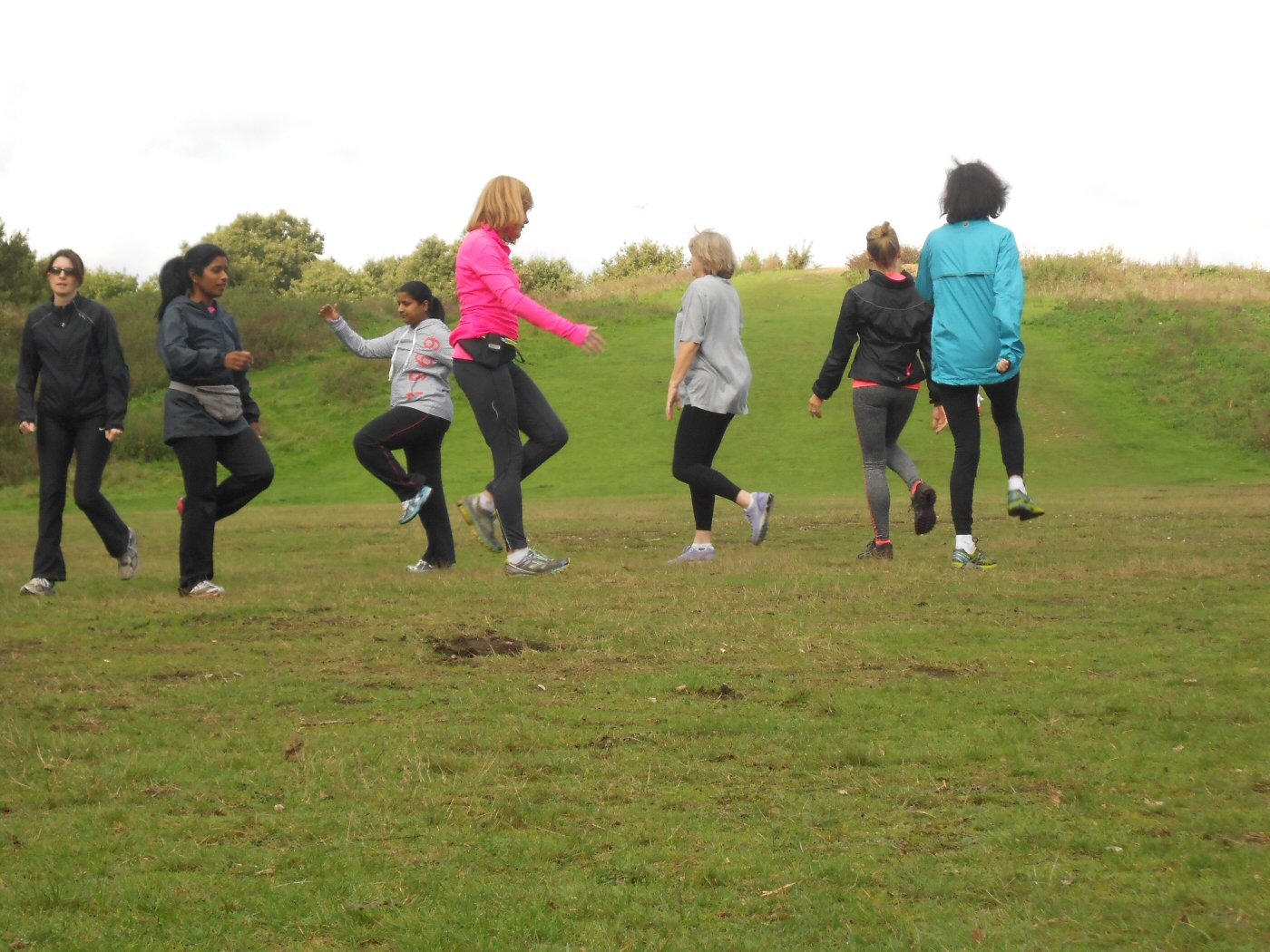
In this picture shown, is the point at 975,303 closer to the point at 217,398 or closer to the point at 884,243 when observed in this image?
the point at 884,243

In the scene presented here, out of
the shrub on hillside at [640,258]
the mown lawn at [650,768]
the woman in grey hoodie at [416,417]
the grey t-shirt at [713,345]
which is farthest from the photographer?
the shrub on hillside at [640,258]

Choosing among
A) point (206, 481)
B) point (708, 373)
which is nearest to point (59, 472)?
point (206, 481)

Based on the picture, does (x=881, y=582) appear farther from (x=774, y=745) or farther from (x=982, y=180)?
(x=774, y=745)

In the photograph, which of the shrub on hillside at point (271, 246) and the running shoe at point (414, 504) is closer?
the running shoe at point (414, 504)

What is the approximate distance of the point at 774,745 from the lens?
4285 mm

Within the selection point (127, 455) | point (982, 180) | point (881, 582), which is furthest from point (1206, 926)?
point (127, 455)

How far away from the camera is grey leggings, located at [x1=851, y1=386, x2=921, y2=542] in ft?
30.2

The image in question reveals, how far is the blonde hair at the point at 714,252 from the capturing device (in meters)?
9.30

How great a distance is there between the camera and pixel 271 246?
82625 mm

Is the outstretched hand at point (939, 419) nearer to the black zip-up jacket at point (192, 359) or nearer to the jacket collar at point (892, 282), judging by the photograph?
the jacket collar at point (892, 282)

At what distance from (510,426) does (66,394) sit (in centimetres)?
291

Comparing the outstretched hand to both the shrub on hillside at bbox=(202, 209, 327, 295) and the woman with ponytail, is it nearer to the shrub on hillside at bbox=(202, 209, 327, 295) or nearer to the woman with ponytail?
the woman with ponytail

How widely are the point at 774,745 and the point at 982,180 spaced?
5.37 metres

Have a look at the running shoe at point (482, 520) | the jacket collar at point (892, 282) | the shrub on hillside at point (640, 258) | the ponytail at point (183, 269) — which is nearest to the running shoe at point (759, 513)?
the jacket collar at point (892, 282)
